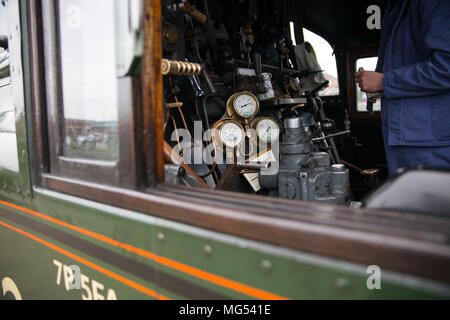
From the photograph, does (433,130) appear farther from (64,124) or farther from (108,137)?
(64,124)

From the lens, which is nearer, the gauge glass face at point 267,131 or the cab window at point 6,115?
the cab window at point 6,115

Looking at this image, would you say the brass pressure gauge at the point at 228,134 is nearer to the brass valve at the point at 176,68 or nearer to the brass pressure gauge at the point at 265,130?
the brass pressure gauge at the point at 265,130

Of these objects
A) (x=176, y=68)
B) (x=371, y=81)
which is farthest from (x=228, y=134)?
(x=176, y=68)

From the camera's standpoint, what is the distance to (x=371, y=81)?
1630 millimetres

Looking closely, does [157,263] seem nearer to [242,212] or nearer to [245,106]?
[242,212]

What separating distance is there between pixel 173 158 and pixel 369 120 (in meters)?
2.86

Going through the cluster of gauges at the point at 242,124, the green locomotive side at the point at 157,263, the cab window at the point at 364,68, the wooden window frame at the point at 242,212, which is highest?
the cab window at the point at 364,68

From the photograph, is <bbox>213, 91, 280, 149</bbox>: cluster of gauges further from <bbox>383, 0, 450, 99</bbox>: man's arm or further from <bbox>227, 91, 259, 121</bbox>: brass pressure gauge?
<bbox>383, 0, 450, 99</bbox>: man's arm

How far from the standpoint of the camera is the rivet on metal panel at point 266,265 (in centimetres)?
66

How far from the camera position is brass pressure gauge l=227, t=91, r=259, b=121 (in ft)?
8.83

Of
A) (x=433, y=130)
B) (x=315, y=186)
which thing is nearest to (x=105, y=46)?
(x=433, y=130)

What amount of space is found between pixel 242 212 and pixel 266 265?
0.11m

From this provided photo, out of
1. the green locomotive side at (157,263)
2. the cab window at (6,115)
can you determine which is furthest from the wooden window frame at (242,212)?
the cab window at (6,115)

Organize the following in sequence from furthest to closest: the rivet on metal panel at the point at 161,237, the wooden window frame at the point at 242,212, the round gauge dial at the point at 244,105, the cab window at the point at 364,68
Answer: the cab window at the point at 364,68
the round gauge dial at the point at 244,105
the rivet on metal panel at the point at 161,237
the wooden window frame at the point at 242,212
